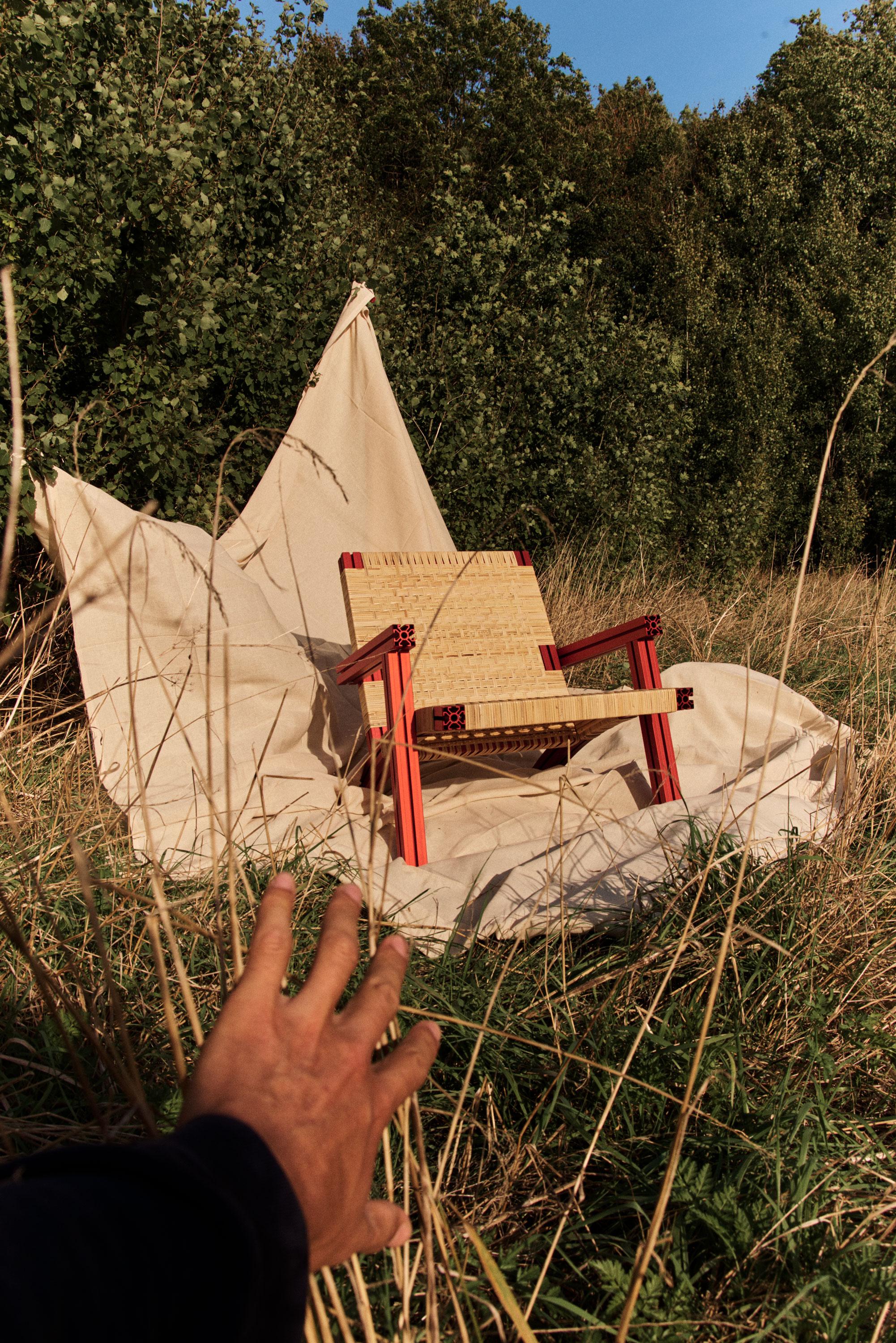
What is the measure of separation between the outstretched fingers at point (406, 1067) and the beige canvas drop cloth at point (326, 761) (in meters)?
1.08

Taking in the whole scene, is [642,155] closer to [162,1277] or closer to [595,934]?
[595,934]

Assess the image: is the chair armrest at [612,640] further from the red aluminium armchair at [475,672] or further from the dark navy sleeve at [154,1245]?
the dark navy sleeve at [154,1245]

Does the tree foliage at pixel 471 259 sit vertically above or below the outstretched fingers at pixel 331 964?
above

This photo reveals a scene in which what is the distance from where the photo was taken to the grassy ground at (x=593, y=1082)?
980 millimetres

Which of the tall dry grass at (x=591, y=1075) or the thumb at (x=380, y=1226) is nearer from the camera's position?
the thumb at (x=380, y=1226)

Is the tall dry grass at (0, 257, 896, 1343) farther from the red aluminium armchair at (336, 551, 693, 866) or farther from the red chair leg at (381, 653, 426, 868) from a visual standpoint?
the red aluminium armchair at (336, 551, 693, 866)

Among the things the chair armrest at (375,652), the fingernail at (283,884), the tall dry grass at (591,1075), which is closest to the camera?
the fingernail at (283,884)

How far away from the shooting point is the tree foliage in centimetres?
317

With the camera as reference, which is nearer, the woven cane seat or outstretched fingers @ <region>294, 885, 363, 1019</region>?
outstretched fingers @ <region>294, 885, 363, 1019</region>

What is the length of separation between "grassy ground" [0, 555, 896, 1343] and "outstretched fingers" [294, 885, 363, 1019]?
20 centimetres

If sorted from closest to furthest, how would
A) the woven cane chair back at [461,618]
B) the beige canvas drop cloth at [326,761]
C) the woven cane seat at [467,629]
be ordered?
the beige canvas drop cloth at [326,761] < the woven cane seat at [467,629] < the woven cane chair back at [461,618]

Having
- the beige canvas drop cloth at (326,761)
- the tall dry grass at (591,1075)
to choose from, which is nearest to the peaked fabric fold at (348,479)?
the beige canvas drop cloth at (326,761)

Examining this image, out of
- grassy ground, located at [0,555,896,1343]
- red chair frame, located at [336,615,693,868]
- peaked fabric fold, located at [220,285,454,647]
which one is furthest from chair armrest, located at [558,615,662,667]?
peaked fabric fold, located at [220,285,454,647]

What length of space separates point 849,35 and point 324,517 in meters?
11.1
